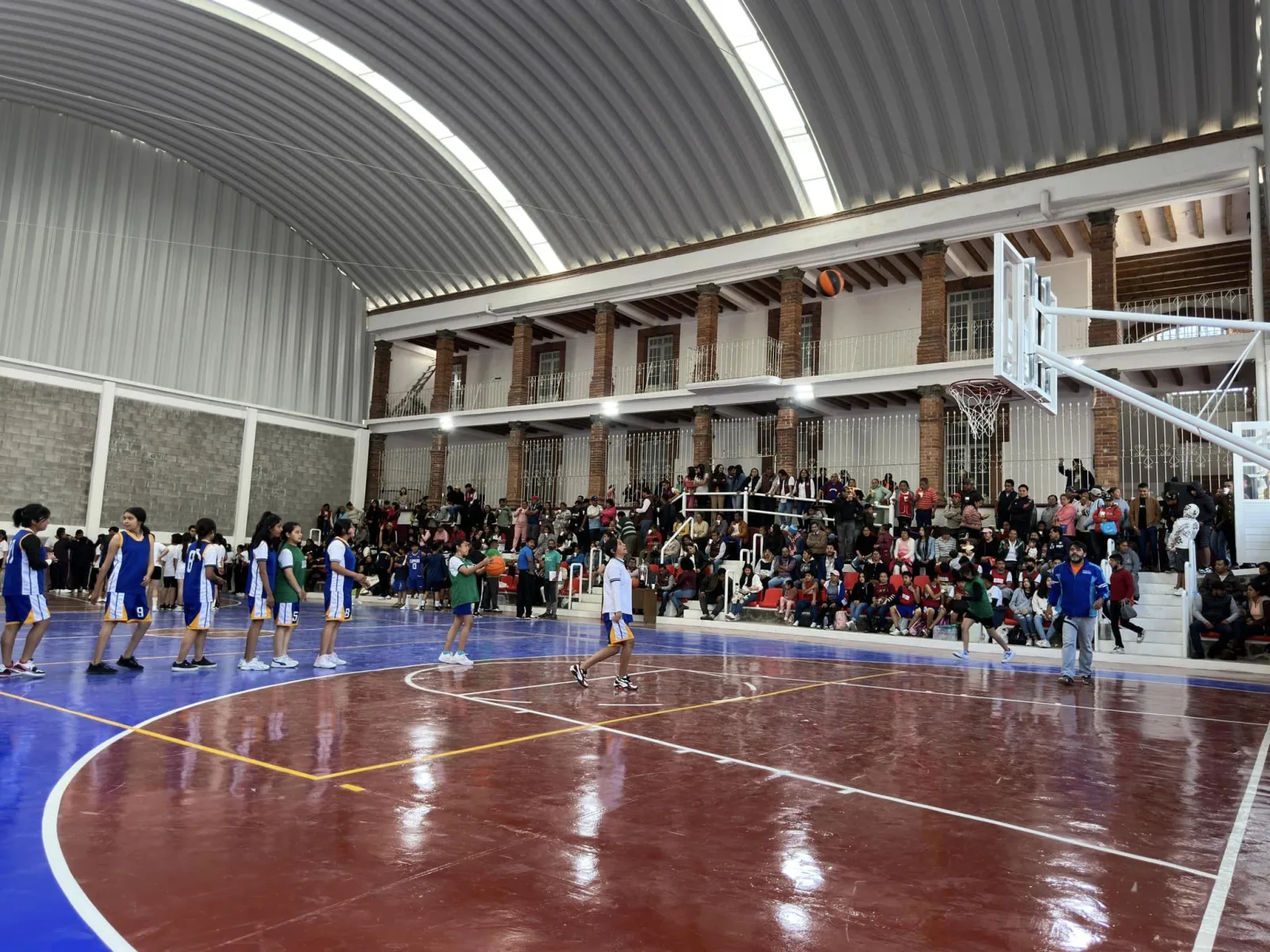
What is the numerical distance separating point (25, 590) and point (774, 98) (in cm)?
1919

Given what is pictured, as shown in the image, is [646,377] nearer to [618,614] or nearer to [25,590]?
[618,614]

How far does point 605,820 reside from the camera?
462 centimetres

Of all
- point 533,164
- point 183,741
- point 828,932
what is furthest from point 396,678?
point 533,164

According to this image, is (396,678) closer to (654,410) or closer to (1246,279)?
(654,410)

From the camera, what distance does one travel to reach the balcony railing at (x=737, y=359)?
26.3 metres

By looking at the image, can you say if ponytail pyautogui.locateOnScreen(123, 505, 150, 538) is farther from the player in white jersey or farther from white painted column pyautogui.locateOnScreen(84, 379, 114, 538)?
white painted column pyautogui.locateOnScreen(84, 379, 114, 538)

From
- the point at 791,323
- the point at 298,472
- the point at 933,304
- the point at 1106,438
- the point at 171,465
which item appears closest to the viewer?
the point at 1106,438

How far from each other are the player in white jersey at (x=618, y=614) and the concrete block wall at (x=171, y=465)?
22.0m

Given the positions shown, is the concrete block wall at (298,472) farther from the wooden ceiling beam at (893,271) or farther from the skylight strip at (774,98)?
the wooden ceiling beam at (893,271)

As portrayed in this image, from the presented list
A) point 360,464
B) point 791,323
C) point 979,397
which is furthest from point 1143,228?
point 360,464

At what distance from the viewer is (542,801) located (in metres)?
4.93

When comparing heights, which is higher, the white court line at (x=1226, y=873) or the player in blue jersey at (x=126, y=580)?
the player in blue jersey at (x=126, y=580)

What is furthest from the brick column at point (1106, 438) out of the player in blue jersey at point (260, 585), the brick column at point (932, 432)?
the player in blue jersey at point (260, 585)

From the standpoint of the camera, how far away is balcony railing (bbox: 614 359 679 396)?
30.2 meters
